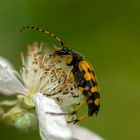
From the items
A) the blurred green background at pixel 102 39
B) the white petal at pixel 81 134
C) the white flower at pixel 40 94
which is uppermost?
the blurred green background at pixel 102 39

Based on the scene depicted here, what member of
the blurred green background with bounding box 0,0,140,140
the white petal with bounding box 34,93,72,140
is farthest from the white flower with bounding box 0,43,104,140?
the blurred green background with bounding box 0,0,140,140

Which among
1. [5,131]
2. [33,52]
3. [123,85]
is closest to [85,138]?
[33,52]

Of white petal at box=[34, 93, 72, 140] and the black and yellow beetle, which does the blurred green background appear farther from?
white petal at box=[34, 93, 72, 140]

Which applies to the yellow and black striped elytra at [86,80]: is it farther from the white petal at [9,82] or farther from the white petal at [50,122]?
the white petal at [9,82]

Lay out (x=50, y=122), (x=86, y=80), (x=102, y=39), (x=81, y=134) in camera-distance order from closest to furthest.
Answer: (x=50, y=122) → (x=86, y=80) → (x=81, y=134) → (x=102, y=39)

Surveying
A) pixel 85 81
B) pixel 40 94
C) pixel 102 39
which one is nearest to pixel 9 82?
pixel 40 94

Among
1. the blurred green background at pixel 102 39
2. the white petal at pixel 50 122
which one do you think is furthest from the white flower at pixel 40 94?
the blurred green background at pixel 102 39

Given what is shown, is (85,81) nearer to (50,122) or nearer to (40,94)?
(40,94)
